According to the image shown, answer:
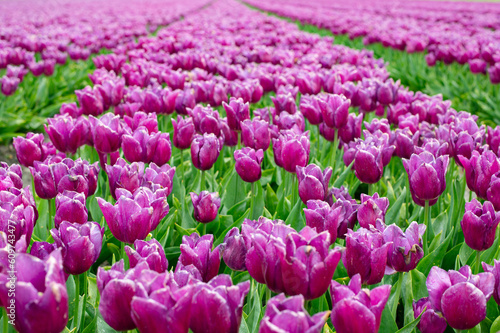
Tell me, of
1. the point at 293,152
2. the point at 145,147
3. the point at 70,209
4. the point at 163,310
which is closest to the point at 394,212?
the point at 293,152

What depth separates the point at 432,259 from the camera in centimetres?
202

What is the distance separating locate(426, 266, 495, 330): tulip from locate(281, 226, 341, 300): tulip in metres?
0.32

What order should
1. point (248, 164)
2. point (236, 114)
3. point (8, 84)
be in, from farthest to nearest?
point (8, 84), point (236, 114), point (248, 164)

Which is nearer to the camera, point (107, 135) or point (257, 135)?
point (107, 135)

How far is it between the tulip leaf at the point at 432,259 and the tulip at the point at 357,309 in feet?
3.21

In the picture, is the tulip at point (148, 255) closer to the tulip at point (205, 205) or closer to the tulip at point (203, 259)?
the tulip at point (203, 259)

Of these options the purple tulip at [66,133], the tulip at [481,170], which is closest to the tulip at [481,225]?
the tulip at [481,170]

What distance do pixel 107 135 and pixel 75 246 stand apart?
1088mm

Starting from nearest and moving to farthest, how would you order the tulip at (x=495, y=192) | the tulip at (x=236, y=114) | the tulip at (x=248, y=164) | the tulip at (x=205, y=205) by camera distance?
the tulip at (x=495, y=192), the tulip at (x=205, y=205), the tulip at (x=248, y=164), the tulip at (x=236, y=114)

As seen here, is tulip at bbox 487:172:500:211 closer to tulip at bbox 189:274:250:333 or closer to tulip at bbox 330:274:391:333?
tulip at bbox 330:274:391:333

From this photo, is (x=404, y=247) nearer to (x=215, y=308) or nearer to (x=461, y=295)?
(x=461, y=295)

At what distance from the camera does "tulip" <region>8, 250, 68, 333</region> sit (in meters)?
0.90

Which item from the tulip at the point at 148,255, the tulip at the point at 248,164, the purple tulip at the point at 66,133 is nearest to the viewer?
the tulip at the point at 148,255

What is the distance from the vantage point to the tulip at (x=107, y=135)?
91.6 inches
